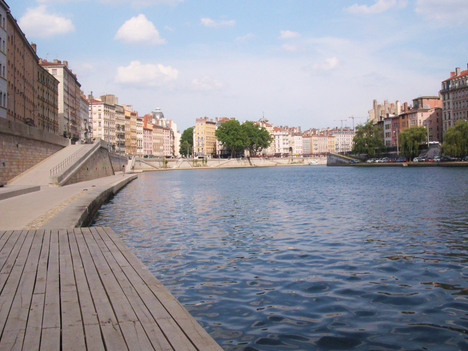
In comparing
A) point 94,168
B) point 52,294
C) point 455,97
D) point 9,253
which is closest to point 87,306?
point 52,294

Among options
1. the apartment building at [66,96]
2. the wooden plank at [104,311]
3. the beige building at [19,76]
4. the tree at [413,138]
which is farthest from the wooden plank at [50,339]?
the tree at [413,138]

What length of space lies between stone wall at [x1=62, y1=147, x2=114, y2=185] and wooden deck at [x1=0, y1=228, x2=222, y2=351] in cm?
3230

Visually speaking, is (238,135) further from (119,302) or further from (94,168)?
(119,302)

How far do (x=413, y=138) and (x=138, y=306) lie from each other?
4279 inches

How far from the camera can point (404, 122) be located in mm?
140750

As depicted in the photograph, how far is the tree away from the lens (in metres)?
106

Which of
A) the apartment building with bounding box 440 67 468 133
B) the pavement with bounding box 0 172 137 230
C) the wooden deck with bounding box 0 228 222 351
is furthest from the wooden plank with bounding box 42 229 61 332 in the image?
the apartment building with bounding box 440 67 468 133

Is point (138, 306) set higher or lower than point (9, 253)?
lower

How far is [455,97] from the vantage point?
118 m

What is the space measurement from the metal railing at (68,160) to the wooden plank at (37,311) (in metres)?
33.2

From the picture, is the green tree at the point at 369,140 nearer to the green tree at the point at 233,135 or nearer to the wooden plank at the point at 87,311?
the green tree at the point at 233,135

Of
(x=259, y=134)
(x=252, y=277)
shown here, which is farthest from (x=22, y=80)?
(x=259, y=134)

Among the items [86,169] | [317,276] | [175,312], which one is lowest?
[317,276]

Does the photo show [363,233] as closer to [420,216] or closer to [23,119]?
[420,216]
